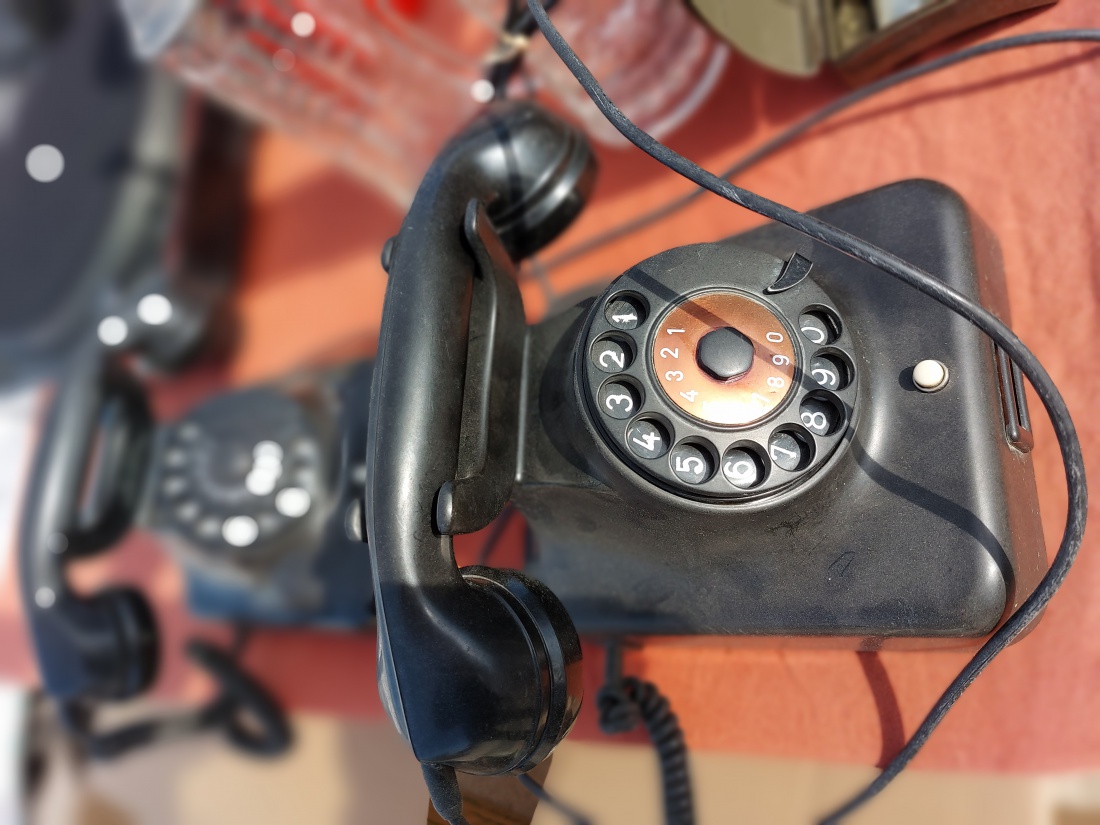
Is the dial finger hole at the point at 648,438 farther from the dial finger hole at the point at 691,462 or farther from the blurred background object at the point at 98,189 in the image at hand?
the blurred background object at the point at 98,189

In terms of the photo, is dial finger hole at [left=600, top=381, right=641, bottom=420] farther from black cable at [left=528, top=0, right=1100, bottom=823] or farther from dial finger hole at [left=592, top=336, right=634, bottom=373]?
black cable at [left=528, top=0, right=1100, bottom=823]

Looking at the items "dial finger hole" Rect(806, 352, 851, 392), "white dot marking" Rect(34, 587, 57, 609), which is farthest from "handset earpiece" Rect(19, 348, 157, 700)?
"dial finger hole" Rect(806, 352, 851, 392)

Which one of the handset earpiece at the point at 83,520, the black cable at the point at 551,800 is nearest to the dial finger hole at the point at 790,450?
the black cable at the point at 551,800

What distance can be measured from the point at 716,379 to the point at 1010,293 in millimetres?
294

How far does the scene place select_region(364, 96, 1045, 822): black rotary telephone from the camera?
41 cm

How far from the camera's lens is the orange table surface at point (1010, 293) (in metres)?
0.53

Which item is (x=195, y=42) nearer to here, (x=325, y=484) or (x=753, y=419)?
(x=325, y=484)

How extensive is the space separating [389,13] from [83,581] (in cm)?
68

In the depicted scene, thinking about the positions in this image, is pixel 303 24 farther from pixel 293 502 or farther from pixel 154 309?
pixel 293 502

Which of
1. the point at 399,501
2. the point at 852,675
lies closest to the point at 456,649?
the point at 399,501

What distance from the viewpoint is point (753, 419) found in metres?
0.42

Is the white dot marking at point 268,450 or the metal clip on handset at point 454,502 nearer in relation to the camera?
the metal clip on handset at point 454,502

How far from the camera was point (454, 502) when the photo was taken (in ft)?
1.41

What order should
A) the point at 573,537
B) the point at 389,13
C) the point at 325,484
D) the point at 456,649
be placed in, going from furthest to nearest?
the point at 389,13 → the point at 325,484 → the point at 573,537 → the point at 456,649
